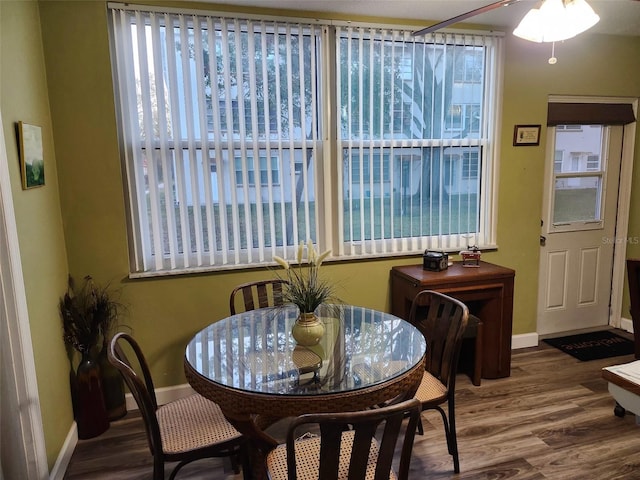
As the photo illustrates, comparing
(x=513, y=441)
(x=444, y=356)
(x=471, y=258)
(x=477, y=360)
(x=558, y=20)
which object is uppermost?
(x=558, y=20)

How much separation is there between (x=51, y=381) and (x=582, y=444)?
283 cm

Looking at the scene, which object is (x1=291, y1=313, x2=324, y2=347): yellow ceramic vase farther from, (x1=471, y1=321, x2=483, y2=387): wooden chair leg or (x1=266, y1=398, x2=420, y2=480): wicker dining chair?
(x1=471, y1=321, x2=483, y2=387): wooden chair leg

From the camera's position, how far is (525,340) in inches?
145

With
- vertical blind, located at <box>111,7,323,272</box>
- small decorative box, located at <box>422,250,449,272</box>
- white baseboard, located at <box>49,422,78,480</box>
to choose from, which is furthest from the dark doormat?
white baseboard, located at <box>49,422,78,480</box>

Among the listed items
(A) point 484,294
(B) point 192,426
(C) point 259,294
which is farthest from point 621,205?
(B) point 192,426

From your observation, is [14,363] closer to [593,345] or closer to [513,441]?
[513,441]

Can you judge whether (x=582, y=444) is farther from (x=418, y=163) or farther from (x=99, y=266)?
(x=99, y=266)

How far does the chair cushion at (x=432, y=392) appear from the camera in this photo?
2.04 metres

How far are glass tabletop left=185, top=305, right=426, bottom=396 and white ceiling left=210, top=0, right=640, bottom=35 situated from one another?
1909 mm

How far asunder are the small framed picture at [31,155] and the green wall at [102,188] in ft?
0.18

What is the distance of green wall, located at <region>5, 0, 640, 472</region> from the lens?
7.01 feet

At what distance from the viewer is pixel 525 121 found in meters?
3.41

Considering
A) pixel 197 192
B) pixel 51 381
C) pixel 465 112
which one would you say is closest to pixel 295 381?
pixel 51 381

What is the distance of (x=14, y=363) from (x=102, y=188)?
118 cm
